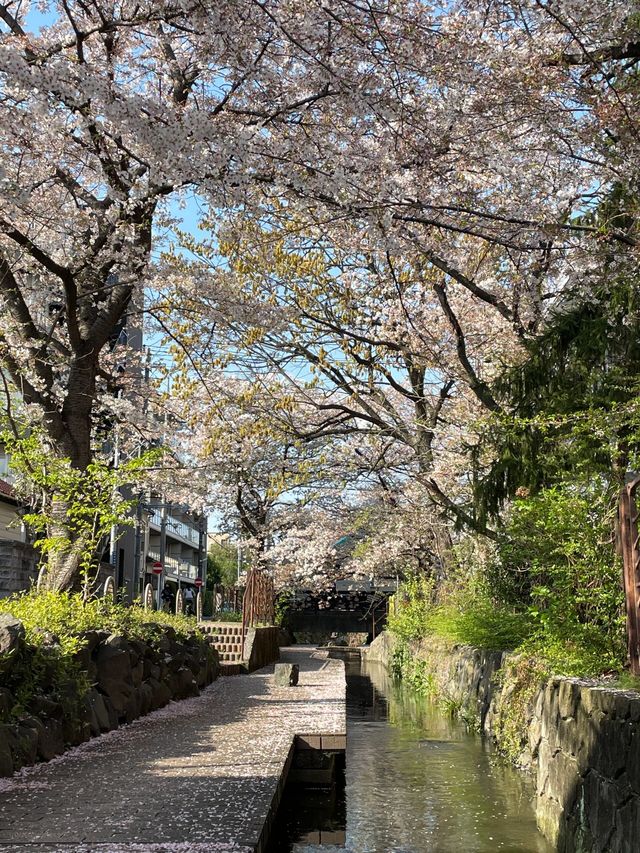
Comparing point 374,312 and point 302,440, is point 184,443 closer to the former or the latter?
point 302,440

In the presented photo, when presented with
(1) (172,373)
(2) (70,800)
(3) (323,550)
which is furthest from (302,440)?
(3) (323,550)

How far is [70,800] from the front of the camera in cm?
538

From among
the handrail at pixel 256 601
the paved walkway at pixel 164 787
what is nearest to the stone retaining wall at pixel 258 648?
the handrail at pixel 256 601

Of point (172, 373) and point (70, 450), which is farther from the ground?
point (172, 373)

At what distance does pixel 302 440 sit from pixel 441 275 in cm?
412

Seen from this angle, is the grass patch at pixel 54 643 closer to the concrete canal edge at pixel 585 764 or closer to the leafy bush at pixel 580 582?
the concrete canal edge at pixel 585 764

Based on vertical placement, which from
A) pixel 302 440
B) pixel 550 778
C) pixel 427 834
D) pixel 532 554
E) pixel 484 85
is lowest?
pixel 427 834

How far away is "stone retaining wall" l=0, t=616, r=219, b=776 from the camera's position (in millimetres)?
6195

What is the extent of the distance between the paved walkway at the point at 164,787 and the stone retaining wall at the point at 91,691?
0.49ft

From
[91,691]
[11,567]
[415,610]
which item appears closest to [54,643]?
[91,691]

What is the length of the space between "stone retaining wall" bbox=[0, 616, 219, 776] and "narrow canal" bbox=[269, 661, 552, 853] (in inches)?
77.2

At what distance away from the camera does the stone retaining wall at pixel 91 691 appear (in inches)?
244

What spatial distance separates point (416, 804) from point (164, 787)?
3.04 m

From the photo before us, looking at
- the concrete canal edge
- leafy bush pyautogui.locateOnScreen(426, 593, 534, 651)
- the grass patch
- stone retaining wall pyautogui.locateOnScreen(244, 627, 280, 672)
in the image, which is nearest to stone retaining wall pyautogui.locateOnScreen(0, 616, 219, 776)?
the grass patch
